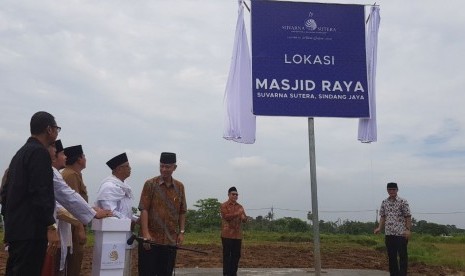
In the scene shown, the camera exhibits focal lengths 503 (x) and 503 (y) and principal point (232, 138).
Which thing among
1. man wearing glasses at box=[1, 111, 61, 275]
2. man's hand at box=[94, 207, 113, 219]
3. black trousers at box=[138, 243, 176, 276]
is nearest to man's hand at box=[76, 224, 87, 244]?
black trousers at box=[138, 243, 176, 276]

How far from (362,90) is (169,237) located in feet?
12.9

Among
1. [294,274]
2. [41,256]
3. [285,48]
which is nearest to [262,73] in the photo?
[285,48]

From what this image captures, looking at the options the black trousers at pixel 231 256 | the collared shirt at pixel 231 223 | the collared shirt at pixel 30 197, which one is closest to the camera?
the collared shirt at pixel 30 197

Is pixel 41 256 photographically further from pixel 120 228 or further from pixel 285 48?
pixel 285 48

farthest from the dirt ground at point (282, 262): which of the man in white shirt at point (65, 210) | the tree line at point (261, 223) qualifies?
the tree line at point (261, 223)

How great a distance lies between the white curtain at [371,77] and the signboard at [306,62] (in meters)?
0.15

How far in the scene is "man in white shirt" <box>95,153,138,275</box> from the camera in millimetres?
4953

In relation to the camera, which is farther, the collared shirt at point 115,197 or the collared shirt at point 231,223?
the collared shirt at point 231,223

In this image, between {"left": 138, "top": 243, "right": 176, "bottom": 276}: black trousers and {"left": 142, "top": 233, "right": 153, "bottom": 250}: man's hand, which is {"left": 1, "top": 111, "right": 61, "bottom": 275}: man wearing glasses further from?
{"left": 138, "top": 243, "right": 176, "bottom": 276}: black trousers

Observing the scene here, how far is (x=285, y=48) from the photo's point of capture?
24.4ft

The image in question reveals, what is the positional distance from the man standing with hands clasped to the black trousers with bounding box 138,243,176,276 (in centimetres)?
405

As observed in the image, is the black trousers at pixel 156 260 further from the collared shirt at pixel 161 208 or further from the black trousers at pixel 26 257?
the black trousers at pixel 26 257

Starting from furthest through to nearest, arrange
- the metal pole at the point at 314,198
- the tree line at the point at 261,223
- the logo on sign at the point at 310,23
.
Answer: the tree line at the point at 261,223
the logo on sign at the point at 310,23
the metal pole at the point at 314,198

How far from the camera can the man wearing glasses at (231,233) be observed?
788 centimetres
